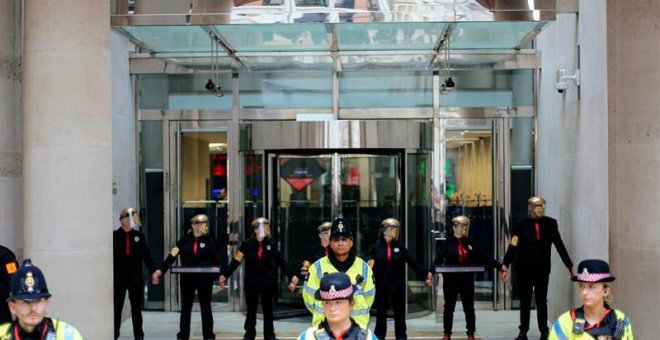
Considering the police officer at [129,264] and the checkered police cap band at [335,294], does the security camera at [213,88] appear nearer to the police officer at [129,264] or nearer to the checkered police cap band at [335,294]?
the police officer at [129,264]

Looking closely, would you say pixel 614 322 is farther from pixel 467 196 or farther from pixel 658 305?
pixel 467 196

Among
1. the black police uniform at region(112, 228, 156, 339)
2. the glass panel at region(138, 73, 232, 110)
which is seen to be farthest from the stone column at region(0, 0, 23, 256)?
the glass panel at region(138, 73, 232, 110)

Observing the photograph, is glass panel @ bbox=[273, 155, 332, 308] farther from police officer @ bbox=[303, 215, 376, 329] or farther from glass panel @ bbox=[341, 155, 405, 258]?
police officer @ bbox=[303, 215, 376, 329]

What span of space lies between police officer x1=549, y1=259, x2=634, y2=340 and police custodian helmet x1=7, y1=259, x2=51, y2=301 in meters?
3.20

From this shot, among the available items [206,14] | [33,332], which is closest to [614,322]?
[33,332]

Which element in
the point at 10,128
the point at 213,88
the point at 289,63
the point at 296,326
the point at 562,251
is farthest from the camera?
the point at 289,63

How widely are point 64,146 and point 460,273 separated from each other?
5.32 metres

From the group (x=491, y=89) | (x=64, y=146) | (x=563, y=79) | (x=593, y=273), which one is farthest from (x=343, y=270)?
(x=491, y=89)

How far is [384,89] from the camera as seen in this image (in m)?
15.3

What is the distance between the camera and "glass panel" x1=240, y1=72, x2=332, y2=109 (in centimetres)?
1534

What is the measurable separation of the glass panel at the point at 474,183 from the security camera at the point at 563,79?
1.92 meters

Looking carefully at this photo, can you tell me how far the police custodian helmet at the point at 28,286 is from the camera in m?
5.54

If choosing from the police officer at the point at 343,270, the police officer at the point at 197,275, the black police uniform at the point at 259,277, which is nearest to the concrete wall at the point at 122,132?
the police officer at the point at 197,275

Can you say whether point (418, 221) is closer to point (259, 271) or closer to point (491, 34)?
point (491, 34)
